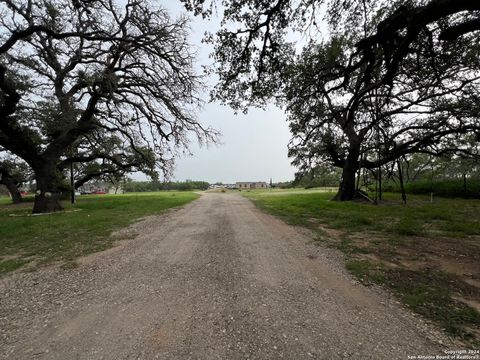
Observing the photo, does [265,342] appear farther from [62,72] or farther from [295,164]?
[295,164]

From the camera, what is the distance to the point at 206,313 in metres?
2.83

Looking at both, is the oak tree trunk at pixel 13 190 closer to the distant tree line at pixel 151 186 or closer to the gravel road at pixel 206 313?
the gravel road at pixel 206 313

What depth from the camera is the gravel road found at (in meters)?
2.22

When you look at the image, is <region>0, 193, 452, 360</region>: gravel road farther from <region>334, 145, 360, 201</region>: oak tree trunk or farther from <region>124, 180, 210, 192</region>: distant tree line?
<region>124, 180, 210, 192</region>: distant tree line

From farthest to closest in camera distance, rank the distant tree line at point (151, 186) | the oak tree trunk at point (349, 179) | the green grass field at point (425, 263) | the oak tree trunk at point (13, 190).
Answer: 1. the distant tree line at point (151, 186)
2. the oak tree trunk at point (13, 190)
3. the oak tree trunk at point (349, 179)
4. the green grass field at point (425, 263)

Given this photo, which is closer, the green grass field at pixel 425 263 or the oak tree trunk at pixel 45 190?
the green grass field at pixel 425 263

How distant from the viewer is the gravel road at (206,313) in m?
2.22

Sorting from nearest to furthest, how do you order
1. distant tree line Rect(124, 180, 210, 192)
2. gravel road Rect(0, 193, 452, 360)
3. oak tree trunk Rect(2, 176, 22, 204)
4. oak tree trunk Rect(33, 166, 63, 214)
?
gravel road Rect(0, 193, 452, 360), oak tree trunk Rect(33, 166, 63, 214), oak tree trunk Rect(2, 176, 22, 204), distant tree line Rect(124, 180, 210, 192)

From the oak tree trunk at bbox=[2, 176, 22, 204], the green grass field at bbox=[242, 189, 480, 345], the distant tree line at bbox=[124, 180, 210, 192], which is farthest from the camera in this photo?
the distant tree line at bbox=[124, 180, 210, 192]

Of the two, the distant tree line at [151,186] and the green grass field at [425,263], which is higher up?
the distant tree line at [151,186]

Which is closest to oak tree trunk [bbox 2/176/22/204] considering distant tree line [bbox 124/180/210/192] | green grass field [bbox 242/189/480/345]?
green grass field [bbox 242/189/480/345]

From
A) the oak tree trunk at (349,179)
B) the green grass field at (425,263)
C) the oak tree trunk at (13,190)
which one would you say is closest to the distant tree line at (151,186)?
the oak tree trunk at (13,190)

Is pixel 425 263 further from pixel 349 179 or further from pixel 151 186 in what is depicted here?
pixel 151 186

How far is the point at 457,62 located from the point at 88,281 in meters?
14.1
